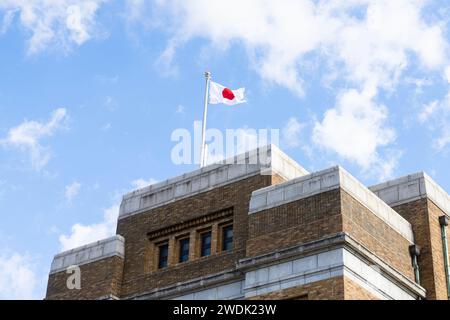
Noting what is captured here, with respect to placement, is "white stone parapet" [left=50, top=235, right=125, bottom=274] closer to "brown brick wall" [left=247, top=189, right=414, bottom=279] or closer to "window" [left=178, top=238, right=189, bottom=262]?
"window" [left=178, top=238, right=189, bottom=262]

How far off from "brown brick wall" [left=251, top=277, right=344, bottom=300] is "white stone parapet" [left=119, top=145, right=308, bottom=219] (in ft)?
15.3

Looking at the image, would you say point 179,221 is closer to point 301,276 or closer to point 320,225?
point 320,225

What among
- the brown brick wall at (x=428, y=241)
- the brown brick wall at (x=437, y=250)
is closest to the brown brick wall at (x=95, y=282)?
the brown brick wall at (x=428, y=241)

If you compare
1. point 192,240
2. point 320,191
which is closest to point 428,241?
point 320,191

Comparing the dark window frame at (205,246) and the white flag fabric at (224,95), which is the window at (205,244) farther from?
the white flag fabric at (224,95)

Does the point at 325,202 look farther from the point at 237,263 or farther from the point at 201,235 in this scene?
the point at 201,235

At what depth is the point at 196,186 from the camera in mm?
30094

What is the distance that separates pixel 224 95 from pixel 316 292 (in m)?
11.7

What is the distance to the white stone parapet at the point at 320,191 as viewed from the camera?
25938mm

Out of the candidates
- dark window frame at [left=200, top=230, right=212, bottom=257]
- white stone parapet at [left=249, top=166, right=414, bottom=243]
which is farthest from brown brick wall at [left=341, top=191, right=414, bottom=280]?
dark window frame at [left=200, top=230, right=212, bottom=257]

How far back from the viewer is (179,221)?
1171 inches

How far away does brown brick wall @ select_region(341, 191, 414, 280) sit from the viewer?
25500mm

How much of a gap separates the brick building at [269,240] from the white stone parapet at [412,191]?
0.03m

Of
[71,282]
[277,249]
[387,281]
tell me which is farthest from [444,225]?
[71,282]
